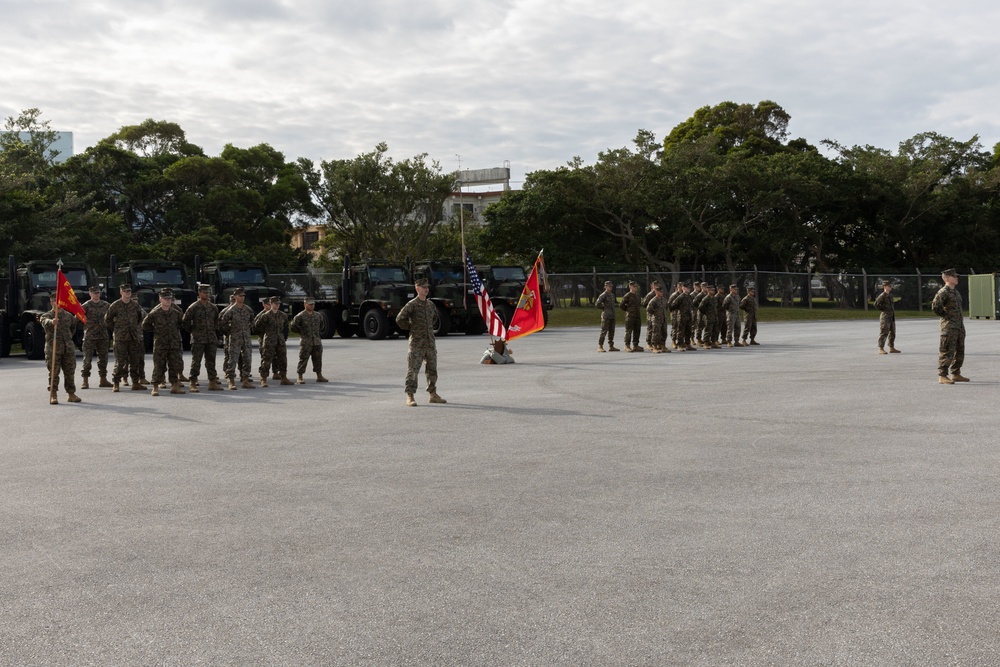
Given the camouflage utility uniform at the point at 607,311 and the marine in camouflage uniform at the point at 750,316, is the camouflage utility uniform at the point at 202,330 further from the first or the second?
the marine in camouflage uniform at the point at 750,316

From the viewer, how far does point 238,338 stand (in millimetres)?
17641

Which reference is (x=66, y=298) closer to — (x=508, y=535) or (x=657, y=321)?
(x=508, y=535)

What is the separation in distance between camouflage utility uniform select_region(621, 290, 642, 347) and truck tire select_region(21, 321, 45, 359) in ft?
47.9

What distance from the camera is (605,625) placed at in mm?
4809

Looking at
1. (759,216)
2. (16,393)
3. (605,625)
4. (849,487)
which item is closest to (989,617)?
(605,625)

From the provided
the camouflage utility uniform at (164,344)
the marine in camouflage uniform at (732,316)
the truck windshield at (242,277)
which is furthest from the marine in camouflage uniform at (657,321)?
the camouflage utility uniform at (164,344)

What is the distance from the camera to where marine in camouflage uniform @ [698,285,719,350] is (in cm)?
2623

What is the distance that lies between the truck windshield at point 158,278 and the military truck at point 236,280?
0.62 meters

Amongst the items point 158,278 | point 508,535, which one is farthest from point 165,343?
point 158,278

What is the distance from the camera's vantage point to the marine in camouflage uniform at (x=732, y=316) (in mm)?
27578

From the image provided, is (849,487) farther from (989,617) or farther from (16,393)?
(16,393)

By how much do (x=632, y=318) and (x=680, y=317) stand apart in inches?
53.0

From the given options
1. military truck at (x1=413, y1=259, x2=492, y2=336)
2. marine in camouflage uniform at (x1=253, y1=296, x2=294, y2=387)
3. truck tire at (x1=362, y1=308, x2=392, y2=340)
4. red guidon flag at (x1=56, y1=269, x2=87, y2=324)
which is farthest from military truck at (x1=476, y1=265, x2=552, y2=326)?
red guidon flag at (x1=56, y1=269, x2=87, y2=324)

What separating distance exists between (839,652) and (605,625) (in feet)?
3.38
